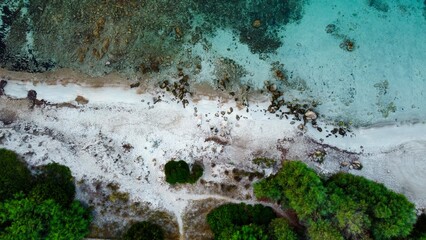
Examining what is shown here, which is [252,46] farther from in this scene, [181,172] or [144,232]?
[144,232]

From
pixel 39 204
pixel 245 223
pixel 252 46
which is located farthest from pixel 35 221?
pixel 252 46

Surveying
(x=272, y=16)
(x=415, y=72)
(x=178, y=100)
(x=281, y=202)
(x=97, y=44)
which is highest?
(x=272, y=16)

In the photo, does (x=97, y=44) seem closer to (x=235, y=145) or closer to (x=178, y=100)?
(x=178, y=100)

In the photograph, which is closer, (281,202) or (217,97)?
(281,202)

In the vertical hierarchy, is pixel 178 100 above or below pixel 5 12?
below

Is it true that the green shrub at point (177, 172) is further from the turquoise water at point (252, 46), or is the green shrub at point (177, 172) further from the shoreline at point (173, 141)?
the turquoise water at point (252, 46)

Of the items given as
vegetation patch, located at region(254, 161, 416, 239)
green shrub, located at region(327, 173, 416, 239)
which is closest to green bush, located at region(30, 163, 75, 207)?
vegetation patch, located at region(254, 161, 416, 239)

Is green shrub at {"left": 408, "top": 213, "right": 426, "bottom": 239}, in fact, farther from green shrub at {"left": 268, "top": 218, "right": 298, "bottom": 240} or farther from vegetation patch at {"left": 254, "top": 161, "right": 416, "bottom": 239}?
green shrub at {"left": 268, "top": 218, "right": 298, "bottom": 240}

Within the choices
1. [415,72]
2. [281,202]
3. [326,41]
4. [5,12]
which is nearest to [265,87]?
[326,41]
